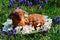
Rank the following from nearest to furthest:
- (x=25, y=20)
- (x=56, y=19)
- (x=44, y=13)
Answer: (x=25, y=20) → (x=56, y=19) → (x=44, y=13)

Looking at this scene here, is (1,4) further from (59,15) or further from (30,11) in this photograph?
(59,15)

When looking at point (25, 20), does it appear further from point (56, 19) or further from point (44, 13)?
point (44, 13)

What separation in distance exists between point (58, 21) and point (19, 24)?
0.81 meters

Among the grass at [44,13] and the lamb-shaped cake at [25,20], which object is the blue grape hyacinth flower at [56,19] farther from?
the lamb-shaped cake at [25,20]

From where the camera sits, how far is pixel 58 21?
16.8 ft

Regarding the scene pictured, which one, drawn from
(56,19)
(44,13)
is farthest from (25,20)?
(44,13)

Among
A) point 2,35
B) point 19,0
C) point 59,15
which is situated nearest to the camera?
point 2,35

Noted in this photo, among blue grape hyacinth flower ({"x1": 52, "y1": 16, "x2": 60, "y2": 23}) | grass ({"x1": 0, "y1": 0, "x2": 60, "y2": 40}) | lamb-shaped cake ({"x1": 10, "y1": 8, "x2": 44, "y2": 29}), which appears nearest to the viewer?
grass ({"x1": 0, "y1": 0, "x2": 60, "y2": 40})

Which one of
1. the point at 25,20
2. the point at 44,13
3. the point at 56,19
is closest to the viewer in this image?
the point at 25,20

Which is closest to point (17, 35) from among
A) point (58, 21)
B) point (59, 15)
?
point (58, 21)

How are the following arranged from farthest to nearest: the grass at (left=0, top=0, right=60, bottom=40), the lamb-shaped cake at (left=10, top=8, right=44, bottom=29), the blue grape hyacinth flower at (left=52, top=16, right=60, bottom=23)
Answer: the blue grape hyacinth flower at (left=52, top=16, right=60, bottom=23), the lamb-shaped cake at (left=10, top=8, right=44, bottom=29), the grass at (left=0, top=0, right=60, bottom=40)

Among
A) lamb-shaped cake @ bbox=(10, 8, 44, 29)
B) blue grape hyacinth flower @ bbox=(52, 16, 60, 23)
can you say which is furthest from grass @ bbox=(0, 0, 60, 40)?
lamb-shaped cake @ bbox=(10, 8, 44, 29)

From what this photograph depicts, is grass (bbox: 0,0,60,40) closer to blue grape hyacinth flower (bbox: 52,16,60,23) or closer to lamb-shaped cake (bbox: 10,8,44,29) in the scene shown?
blue grape hyacinth flower (bbox: 52,16,60,23)

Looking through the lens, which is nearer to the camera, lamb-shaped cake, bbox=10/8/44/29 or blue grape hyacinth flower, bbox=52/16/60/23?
lamb-shaped cake, bbox=10/8/44/29
